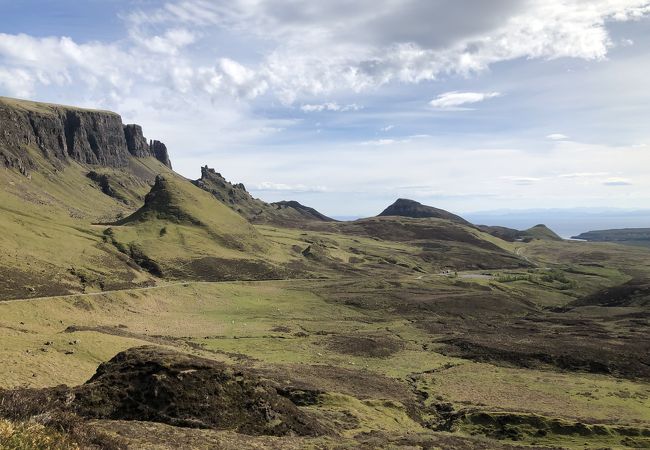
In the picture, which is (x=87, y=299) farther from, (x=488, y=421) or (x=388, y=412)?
(x=488, y=421)

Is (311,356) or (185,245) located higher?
(185,245)

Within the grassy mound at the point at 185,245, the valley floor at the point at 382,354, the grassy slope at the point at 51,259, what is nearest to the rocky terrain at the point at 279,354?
the valley floor at the point at 382,354

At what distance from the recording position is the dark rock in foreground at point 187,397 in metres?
Result: 31.8

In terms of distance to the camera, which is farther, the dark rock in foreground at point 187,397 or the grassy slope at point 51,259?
the grassy slope at point 51,259

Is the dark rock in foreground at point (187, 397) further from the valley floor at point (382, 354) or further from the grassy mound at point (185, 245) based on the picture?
the grassy mound at point (185, 245)

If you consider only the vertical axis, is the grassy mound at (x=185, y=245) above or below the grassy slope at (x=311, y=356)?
above

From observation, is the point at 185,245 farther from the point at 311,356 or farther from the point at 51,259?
the point at 311,356

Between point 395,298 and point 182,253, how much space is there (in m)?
72.1

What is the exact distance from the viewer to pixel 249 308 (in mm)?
117062

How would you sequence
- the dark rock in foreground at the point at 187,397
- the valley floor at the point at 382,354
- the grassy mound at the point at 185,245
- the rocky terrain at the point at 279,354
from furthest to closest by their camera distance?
the grassy mound at the point at 185,245, the valley floor at the point at 382,354, the rocky terrain at the point at 279,354, the dark rock in foreground at the point at 187,397

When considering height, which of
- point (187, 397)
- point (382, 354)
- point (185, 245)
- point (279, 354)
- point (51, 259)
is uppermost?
point (185, 245)

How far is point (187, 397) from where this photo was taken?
33.3 metres

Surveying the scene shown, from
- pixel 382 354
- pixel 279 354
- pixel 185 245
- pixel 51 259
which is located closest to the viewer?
pixel 279 354

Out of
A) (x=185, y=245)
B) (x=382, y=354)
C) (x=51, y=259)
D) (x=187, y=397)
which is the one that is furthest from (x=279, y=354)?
(x=185, y=245)
